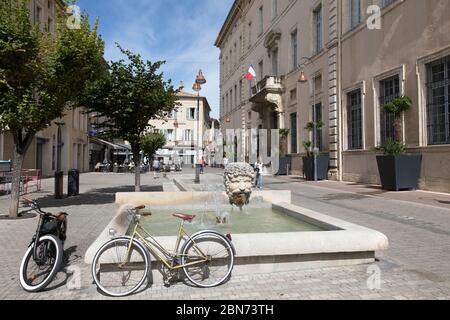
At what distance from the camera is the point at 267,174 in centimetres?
3212

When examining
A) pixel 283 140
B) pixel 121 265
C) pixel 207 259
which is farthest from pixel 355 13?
pixel 121 265

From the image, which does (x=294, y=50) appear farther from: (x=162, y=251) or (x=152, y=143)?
(x=162, y=251)

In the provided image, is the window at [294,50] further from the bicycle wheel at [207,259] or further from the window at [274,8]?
the bicycle wheel at [207,259]

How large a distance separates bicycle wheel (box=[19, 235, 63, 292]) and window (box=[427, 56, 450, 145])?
44.1 ft

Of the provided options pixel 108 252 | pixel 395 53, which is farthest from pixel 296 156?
pixel 108 252

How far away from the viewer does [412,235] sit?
7570mm

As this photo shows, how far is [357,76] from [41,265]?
1820 centimetres

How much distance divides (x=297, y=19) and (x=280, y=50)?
425 cm

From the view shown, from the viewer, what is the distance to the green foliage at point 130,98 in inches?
565

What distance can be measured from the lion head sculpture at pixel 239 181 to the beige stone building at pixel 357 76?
362 inches

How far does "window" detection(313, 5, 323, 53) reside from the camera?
25.5 metres

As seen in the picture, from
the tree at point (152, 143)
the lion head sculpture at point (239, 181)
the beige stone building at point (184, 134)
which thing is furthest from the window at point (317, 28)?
the beige stone building at point (184, 134)
